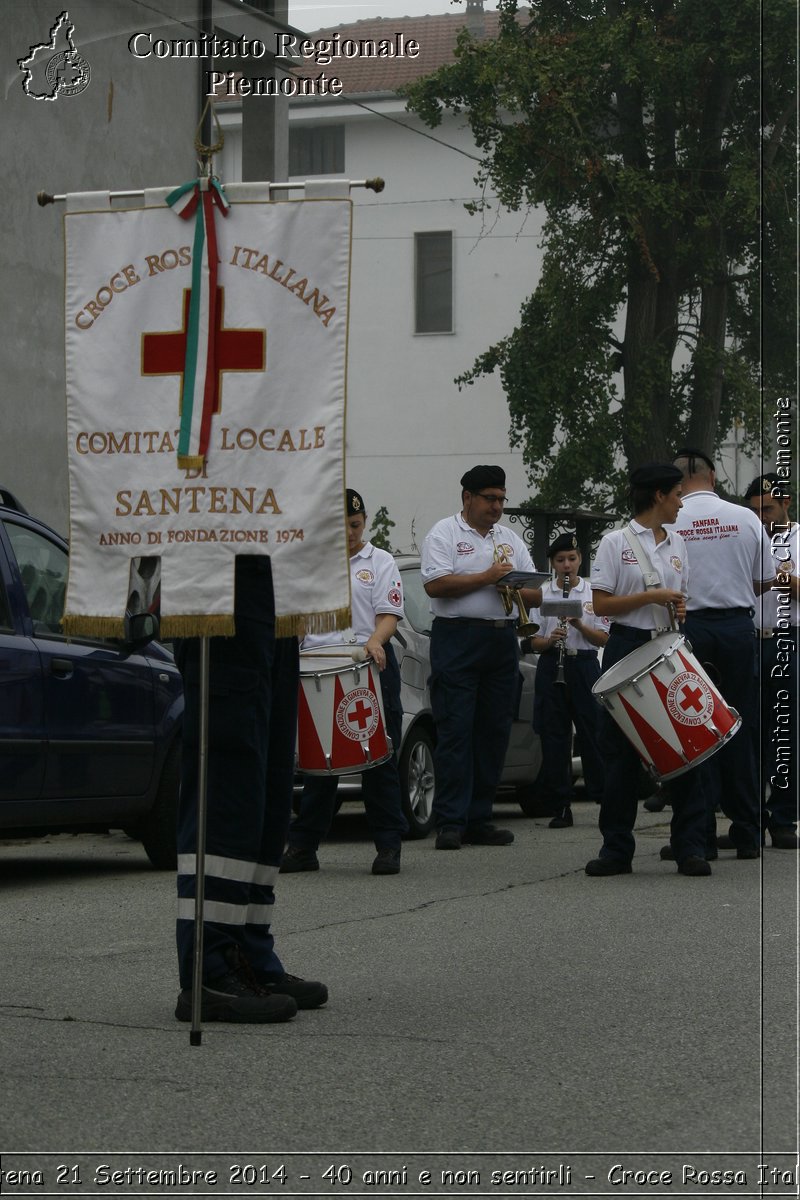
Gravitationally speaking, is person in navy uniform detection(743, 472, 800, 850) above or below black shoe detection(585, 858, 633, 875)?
above

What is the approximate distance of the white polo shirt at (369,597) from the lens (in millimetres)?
10453

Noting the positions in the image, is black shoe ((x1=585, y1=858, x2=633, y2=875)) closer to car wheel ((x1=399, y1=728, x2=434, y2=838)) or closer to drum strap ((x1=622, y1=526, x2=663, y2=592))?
drum strap ((x1=622, y1=526, x2=663, y2=592))

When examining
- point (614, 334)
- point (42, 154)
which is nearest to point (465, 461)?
point (614, 334)

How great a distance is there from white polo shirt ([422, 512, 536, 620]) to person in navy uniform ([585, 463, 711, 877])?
159cm

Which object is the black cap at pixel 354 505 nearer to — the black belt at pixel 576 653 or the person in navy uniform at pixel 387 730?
the person in navy uniform at pixel 387 730

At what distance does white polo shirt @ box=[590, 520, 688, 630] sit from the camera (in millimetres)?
9500

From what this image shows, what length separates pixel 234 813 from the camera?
584cm

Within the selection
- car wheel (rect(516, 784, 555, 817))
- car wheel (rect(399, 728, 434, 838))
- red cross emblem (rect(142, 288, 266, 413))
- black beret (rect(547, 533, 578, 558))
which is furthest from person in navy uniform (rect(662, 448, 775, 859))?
red cross emblem (rect(142, 288, 266, 413))

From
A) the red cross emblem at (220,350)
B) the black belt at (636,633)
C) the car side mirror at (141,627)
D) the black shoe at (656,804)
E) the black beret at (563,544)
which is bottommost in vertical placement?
the black shoe at (656,804)

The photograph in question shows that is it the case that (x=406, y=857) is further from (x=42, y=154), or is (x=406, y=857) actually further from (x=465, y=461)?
(x=465, y=461)

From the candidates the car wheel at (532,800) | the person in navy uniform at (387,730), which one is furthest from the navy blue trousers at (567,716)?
the person in navy uniform at (387,730)

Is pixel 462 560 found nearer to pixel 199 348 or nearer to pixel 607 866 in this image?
pixel 607 866

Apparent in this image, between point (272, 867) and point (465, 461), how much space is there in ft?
76.9

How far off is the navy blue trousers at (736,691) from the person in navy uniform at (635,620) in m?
0.61
